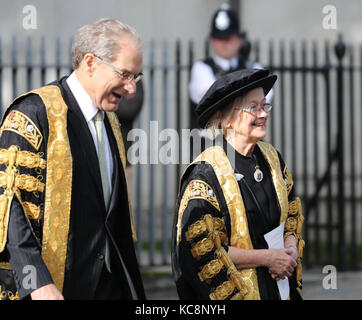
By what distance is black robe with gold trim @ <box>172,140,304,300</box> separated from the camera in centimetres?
312

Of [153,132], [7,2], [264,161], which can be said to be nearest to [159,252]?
[153,132]

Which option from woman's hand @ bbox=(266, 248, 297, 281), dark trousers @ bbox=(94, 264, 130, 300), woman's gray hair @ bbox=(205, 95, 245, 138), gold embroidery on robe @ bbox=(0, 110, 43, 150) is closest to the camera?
gold embroidery on robe @ bbox=(0, 110, 43, 150)

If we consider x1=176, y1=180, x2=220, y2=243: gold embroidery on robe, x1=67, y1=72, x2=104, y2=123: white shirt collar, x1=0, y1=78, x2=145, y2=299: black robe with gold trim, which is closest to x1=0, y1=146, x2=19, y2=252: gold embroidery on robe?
x1=0, y1=78, x2=145, y2=299: black robe with gold trim

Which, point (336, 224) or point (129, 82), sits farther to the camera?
point (336, 224)

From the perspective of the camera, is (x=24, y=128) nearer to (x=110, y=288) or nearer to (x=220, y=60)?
(x=110, y=288)

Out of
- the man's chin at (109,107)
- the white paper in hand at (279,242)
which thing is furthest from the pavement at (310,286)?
the man's chin at (109,107)

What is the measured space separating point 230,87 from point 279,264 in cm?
81

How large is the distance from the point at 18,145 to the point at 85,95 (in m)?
0.43

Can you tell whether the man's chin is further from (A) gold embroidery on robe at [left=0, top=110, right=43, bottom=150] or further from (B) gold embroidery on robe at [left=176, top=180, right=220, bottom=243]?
(B) gold embroidery on robe at [left=176, top=180, right=220, bottom=243]

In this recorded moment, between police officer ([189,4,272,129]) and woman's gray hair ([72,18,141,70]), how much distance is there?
290cm


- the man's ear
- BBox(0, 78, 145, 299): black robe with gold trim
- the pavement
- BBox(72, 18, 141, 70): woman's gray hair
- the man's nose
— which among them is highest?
BBox(72, 18, 141, 70): woman's gray hair

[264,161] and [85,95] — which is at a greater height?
[85,95]
